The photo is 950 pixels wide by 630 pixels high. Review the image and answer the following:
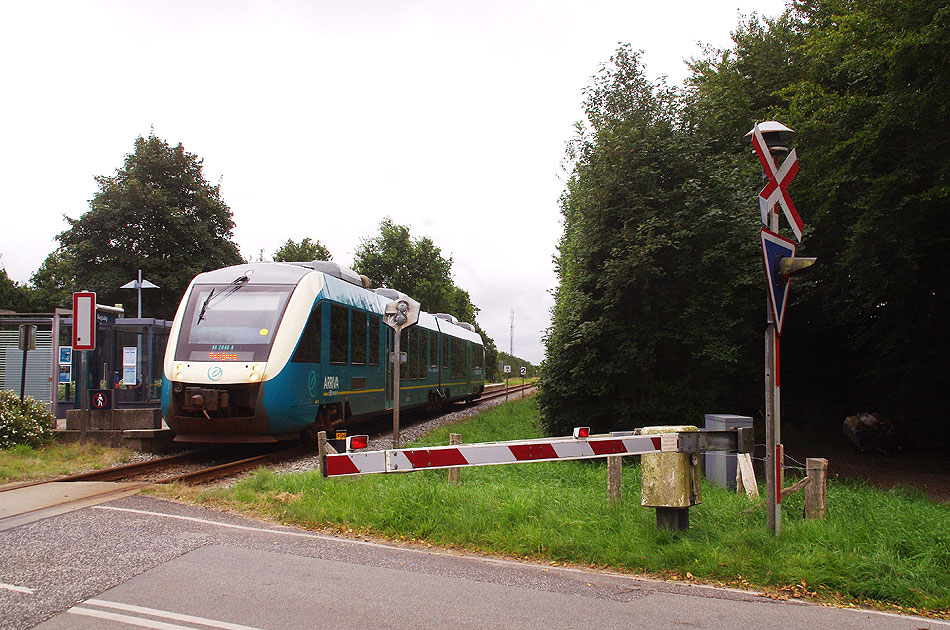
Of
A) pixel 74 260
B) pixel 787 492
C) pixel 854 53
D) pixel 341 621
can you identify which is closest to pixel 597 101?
pixel 854 53

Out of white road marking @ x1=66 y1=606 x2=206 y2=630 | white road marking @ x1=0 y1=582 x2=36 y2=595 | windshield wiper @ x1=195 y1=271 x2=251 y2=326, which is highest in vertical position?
windshield wiper @ x1=195 y1=271 x2=251 y2=326

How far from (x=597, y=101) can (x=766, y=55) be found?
552cm

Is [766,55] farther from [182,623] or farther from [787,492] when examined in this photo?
[182,623]

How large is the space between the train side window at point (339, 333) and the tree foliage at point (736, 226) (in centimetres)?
396

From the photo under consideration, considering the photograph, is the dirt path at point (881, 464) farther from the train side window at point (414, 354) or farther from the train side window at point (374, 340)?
the train side window at point (414, 354)

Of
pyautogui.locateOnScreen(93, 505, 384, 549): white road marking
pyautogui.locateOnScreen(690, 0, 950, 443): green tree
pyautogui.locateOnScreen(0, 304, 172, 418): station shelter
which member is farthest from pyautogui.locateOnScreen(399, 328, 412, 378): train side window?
pyautogui.locateOnScreen(93, 505, 384, 549): white road marking

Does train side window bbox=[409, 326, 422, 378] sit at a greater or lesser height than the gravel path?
greater

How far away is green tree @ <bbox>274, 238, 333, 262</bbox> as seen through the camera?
56.6m

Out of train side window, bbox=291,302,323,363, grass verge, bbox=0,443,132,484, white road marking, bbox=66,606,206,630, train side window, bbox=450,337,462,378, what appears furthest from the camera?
train side window, bbox=450,337,462,378

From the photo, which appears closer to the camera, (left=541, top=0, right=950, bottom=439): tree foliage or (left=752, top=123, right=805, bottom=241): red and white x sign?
(left=752, top=123, right=805, bottom=241): red and white x sign

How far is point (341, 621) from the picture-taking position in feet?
14.3

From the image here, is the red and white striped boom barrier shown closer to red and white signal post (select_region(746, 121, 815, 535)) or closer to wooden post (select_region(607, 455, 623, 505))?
red and white signal post (select_region(746, 121, 815, 535))

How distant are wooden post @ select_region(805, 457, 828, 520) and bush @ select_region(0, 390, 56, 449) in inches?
467

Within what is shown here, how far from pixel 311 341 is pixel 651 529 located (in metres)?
7.29
